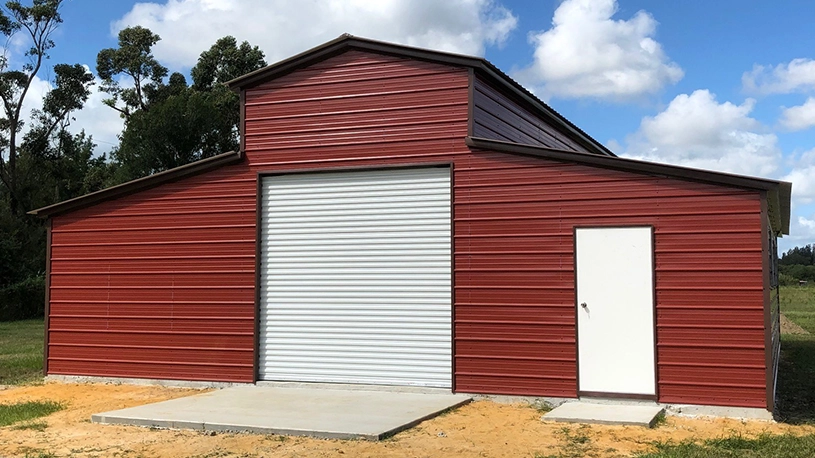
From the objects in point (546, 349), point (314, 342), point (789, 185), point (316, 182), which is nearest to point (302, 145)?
point (316, 182)

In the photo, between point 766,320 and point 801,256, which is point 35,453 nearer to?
point 766,320

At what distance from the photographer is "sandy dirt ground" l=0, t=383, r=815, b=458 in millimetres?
6879

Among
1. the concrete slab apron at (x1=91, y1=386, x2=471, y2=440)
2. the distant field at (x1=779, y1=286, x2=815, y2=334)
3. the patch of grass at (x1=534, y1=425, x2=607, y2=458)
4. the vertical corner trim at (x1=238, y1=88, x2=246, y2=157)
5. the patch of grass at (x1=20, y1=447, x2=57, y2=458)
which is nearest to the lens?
the patch of grass at (x1=534, y1=425, x2=607, y2=458)

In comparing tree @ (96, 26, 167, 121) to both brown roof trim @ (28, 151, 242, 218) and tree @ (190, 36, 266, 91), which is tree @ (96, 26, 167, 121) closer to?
tree @ (190, 36, 266, 91)

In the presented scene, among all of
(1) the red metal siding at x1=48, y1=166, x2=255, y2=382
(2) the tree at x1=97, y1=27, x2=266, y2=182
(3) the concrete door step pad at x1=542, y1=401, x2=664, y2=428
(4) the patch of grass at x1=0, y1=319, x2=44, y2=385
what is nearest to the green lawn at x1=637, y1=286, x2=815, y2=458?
(3) the concrete door step pad at x1=542, y1=401, x2=664, y2=428

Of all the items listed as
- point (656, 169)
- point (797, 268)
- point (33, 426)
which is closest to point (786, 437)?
point (656, 169)

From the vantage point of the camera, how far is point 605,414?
27.2ft

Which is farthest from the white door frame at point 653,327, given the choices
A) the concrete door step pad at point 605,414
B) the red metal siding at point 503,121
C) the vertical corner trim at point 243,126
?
the vertical corner trim at point 243,126

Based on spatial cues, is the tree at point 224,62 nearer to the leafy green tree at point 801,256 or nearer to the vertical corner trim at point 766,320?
the vertical corner trim at point 766,320

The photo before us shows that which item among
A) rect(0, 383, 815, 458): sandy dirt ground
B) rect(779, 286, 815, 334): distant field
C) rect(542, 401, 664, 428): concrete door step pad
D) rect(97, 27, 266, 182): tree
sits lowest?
rect(0, 383, 815, 458): sandy dirt ground

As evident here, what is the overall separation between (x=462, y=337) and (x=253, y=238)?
11.5ft

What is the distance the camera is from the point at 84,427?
8.27 meters

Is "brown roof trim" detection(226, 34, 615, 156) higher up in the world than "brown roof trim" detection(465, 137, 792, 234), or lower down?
higher up

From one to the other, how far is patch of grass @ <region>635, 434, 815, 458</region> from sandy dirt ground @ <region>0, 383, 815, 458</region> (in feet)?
0.90
